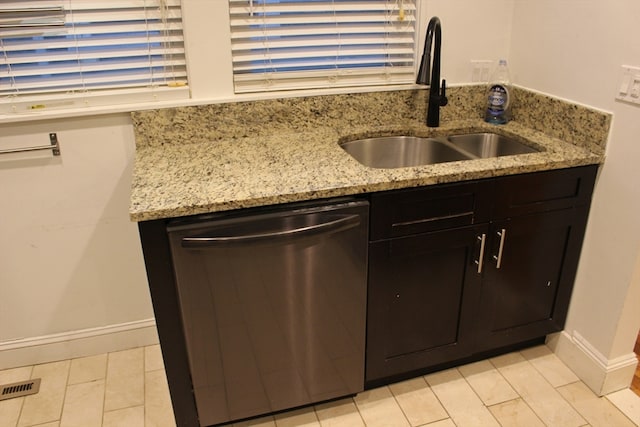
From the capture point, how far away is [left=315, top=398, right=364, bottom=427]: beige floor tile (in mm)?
1971

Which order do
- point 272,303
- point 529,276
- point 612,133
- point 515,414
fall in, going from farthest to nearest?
point 529,276 → point 515,414 → point 612,133 → point 272,303

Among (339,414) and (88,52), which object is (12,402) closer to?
(339,414)

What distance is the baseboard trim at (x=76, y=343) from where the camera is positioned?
2238mm

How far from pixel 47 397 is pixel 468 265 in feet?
5.88

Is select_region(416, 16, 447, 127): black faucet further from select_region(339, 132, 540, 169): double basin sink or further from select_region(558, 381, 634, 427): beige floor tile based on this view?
select_region(558, 381, 634, 427): beige floor tile

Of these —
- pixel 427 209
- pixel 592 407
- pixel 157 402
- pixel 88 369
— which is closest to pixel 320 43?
pixel 427 209

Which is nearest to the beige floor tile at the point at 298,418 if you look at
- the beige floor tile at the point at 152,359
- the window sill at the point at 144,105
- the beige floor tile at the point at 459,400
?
the beige floor tile at the point at 459,400

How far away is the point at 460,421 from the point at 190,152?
1.48 metres

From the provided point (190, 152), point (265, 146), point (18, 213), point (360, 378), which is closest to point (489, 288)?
point (360, 378)

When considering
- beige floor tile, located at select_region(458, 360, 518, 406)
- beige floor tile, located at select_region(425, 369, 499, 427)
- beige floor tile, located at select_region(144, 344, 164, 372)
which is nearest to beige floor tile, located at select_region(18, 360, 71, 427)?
beige floor tile, located at select_region(144, 344, 164, 372)

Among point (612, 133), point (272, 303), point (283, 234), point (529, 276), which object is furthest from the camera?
point (529, 276)

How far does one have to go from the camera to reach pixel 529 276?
210cm

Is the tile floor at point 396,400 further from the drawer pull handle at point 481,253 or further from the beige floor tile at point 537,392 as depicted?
the drawer pull handle at point 481,253

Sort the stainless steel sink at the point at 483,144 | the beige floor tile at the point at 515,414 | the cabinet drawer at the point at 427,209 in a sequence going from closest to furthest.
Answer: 1. the cabinet drawer at the point at 427,209
2. the beige floor tile at the point at 515,414
3. the stainless steel sink at the point at 483,144
